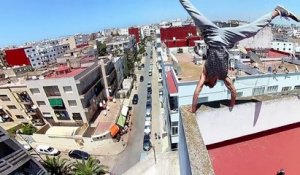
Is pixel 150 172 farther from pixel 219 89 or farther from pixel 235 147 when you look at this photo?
pixel 235 147

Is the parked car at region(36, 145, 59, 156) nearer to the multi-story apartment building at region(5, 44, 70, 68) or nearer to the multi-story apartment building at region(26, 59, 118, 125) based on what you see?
the multi-story apartment building at region(26, 59, 118, 125)

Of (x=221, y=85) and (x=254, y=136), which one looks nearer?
(x=254, y=136)

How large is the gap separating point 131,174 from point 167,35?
37.4 meters

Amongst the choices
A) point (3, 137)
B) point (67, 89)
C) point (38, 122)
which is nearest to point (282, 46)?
point (67, 89)

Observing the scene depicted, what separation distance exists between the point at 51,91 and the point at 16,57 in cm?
6072

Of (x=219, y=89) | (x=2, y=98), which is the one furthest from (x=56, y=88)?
(x=219, y=89)

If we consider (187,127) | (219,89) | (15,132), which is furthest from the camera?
(15,132)

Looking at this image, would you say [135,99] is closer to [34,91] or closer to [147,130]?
[147,130]

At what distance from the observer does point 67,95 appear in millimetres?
31891

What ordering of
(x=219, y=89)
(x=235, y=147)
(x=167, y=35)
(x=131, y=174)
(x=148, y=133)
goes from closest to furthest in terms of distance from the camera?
1. (x=235, y=147)
2. (x=219, y=89)
3. (x=131, y=174)
4. (x=148, y=133)
5. (x=167, y=35)

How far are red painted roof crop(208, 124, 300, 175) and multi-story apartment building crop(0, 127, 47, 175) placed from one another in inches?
569

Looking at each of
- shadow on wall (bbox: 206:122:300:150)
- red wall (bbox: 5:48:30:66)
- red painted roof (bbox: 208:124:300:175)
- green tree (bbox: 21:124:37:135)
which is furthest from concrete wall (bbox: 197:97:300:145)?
red wall (bbox: 5:48:30:66)

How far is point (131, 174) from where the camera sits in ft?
73.9

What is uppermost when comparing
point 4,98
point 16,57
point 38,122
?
point 4,98
